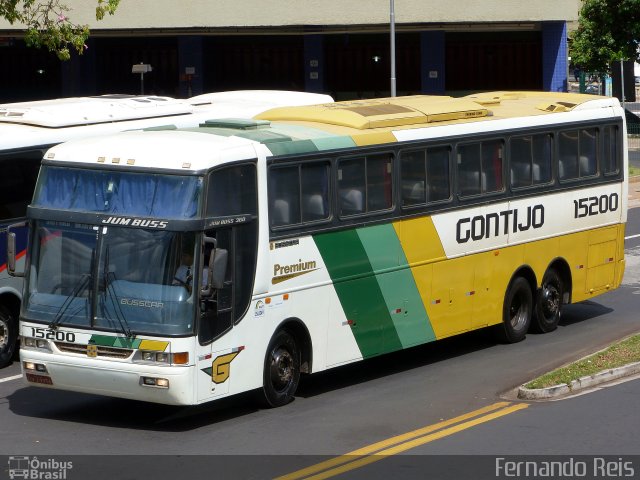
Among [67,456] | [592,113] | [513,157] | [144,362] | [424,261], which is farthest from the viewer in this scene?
[592,113]

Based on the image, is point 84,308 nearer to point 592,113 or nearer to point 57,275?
point 57,275

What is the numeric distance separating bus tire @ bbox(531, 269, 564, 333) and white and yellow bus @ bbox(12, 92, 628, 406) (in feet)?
0.10

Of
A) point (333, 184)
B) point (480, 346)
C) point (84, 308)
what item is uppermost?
point (333, 184)

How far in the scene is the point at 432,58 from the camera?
155ft

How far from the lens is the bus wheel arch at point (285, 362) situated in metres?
13.6

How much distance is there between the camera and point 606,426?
496 inches

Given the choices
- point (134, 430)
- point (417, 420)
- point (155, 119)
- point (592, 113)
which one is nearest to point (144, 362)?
point (134, 430)

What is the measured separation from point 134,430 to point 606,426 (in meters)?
4.57

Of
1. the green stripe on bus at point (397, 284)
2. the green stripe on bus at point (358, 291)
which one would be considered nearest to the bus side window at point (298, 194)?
the green stripe on bus at point (358, 291)

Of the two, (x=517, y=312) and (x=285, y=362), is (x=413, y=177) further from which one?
(x=517, y=312)

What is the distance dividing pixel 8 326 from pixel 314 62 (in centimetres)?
3254

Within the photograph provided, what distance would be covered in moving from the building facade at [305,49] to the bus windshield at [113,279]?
3086cm

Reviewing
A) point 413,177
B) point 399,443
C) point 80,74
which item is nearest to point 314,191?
point 413,177

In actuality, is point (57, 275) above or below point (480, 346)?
above
